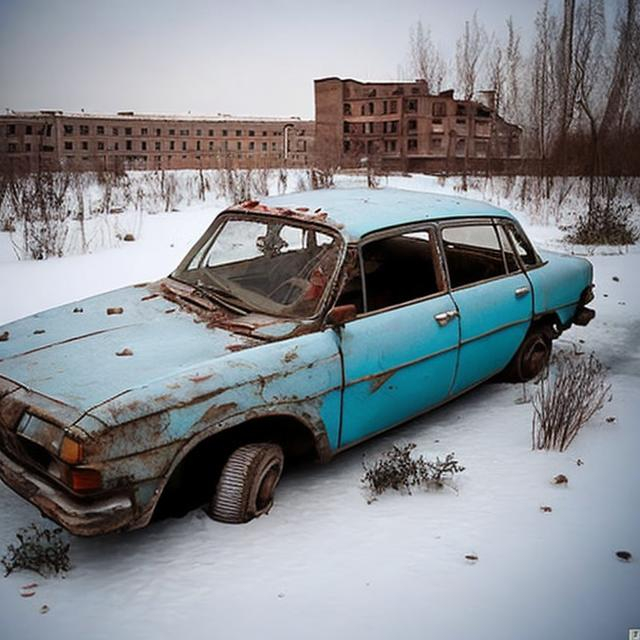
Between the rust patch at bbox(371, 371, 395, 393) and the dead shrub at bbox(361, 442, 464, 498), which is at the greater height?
the rust patch at bbox(371, 371, 395, 393)

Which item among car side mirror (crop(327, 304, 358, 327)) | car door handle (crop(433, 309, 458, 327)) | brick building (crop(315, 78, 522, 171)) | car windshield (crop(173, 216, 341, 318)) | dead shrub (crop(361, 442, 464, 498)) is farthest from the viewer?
brick building (crop(315, 78, 522, 171))

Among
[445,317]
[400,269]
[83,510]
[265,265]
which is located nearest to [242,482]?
[83,510]

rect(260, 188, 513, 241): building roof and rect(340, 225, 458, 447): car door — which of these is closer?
rect(340, 225, 458, 447): car door

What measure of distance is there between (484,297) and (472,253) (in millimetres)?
461

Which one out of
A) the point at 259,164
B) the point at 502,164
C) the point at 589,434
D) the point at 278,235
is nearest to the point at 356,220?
the point at 278,235

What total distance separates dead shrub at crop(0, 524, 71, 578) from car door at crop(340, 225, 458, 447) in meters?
1.54

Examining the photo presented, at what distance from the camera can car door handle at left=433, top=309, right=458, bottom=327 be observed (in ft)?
14.1

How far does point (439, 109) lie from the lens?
27641 millimetres

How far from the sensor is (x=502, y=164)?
23297 mm

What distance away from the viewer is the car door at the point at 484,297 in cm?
458

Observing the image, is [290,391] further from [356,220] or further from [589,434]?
[589,434]

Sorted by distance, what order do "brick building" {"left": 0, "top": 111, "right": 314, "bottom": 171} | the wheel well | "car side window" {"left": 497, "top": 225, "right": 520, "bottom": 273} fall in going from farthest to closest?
"brick building" {"left": 0, "top": 111, "right": 314, "bottom": 171} < "car side window" {"left": 497, "top": 225, "right": 520, "bottom": 273} < the wheel well

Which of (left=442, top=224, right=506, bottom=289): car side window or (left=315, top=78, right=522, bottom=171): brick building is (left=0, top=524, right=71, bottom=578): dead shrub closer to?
A: (left=442, top=224, right=506, bottom=289): car side window

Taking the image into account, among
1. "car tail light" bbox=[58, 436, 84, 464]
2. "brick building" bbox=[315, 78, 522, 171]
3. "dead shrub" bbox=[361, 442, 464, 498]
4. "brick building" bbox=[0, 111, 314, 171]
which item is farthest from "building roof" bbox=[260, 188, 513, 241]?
"brick building" bbox=[315, 78, 522, 171]
